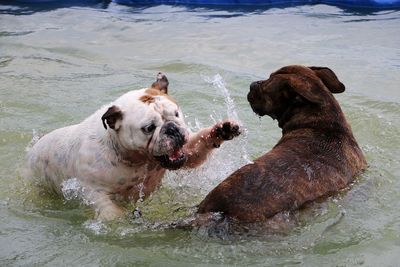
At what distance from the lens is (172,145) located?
4.80 metres

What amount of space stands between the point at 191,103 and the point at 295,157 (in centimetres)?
374

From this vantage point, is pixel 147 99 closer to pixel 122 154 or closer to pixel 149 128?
pixel 149 128

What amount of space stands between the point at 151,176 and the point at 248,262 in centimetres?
140

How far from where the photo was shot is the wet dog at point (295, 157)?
4.49m

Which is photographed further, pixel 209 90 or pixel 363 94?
pixel 209 90

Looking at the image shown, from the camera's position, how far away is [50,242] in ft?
16.4

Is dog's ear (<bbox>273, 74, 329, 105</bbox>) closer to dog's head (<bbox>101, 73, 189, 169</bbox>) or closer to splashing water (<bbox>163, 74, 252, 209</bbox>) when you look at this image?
splashing water (<bbox>163, 74, 252, 209</bbox>)

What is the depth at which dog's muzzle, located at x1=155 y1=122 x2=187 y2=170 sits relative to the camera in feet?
15.7

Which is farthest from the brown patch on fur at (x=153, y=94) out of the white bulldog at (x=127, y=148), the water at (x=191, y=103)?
the water at (x=191, y=103)

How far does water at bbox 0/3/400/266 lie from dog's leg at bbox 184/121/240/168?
0.26m

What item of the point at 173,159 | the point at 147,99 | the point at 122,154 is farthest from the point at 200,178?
the point at 147,99

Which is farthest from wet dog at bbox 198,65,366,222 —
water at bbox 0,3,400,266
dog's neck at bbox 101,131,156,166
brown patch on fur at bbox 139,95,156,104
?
brown patch on fur at bbox 139,95,156,104

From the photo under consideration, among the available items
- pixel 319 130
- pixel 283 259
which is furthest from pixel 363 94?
pixel 283 259

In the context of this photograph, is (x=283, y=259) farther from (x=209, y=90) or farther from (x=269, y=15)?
(x=269, y=15)
